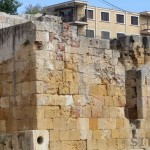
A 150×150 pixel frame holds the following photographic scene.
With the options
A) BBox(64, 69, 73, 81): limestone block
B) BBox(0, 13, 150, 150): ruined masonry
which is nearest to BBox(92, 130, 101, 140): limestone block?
BBox(0, 13, 150, 150): ruined masonry

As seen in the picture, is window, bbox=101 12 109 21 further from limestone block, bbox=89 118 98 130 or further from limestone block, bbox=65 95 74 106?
limestone block, bbox=65 95 74 106

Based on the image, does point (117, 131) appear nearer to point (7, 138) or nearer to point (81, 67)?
point (81, 67)

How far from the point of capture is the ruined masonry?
394 inches

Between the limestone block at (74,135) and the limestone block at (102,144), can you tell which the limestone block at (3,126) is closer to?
the limestone block at (74,135)

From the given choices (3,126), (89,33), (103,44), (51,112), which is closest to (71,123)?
(51,112)

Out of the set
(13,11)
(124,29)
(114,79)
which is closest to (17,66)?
(114,79)

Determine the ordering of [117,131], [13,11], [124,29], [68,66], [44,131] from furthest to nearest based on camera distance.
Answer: [124,29]
[13,11]
[117,131]
[68,66]
[44,131]

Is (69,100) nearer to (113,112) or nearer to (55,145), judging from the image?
(55,145)

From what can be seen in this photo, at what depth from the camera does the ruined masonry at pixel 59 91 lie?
10.0 meters

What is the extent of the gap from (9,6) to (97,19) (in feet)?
75.5

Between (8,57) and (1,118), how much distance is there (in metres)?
1.28

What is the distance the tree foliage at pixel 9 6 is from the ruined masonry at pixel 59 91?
21080 millimetres

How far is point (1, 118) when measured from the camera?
10656 millimetres

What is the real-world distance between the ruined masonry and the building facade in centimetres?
3957
